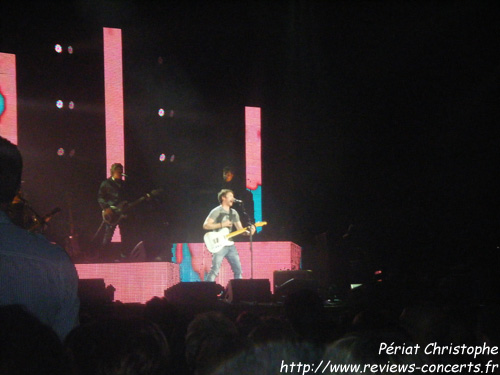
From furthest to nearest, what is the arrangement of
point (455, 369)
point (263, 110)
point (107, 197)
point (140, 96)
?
point (263, 110) < point (140, 96) < point (107, 197) < point (455, 369)

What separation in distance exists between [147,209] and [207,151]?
2380mm

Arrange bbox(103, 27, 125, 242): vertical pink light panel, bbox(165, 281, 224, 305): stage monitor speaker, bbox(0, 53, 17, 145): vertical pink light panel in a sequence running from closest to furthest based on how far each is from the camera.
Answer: bbox(165, 281, 224, 305): stage monitor speaker → bbox(0, 53, 17, 145): vertical pink light panel → bbox(103, 27, 125, 242): vertical pink light panel

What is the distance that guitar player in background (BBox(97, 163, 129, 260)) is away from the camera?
9742 mm

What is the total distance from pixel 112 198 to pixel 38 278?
8521mm

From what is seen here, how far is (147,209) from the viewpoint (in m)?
10.4

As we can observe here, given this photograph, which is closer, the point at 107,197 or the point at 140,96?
the point at 107,197

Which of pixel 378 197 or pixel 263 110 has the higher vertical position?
pixel 263 110

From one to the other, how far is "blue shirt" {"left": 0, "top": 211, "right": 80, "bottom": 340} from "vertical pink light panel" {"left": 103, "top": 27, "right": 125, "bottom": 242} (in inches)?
363

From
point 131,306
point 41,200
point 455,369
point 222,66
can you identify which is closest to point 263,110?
point 222,66

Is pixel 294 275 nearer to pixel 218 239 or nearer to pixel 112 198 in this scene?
pixel 218 239

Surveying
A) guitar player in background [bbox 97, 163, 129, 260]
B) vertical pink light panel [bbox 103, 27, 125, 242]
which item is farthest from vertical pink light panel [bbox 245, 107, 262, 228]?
guitar player in background [bbox 97, 163, 129, 260]

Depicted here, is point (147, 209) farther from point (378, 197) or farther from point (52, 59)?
point (378, 197)

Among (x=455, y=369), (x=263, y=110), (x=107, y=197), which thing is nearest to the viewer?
(x=455, y=369)

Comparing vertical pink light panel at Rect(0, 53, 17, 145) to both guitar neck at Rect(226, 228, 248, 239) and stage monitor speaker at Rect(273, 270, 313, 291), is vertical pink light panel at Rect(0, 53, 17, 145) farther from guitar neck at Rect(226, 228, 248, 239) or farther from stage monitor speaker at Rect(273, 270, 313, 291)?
stage monitor speaker at Rect(273, 270, 313, 291)
